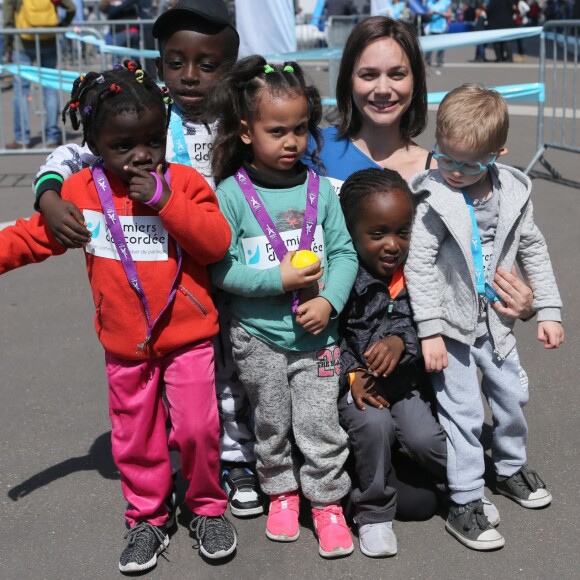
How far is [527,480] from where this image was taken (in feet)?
11.4

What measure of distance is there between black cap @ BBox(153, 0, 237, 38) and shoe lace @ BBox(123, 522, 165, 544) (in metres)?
1.81

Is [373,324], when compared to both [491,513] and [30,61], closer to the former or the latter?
[491,513]

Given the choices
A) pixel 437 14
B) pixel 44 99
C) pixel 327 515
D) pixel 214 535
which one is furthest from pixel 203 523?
pixel 437 14

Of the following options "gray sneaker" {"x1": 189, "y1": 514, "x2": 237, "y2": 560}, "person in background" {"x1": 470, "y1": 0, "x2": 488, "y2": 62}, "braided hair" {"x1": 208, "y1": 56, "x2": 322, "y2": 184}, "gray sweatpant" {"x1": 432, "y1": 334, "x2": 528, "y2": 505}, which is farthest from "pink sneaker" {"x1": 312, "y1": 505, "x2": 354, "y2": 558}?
"person in background" {"x1": 470, "y1": 0, "x2": 488, "y2": 62}

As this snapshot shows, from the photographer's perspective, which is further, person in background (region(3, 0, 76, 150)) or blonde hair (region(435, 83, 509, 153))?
person in background (region(3, 0, 76, 150))

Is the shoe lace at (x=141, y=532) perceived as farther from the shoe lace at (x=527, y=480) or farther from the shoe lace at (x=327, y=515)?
the shoe lace at (x=527, y=480)

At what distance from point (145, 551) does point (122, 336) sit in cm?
76

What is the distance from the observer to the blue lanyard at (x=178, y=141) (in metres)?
3.40

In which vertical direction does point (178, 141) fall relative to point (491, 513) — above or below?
above

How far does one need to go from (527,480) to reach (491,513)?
256 mm

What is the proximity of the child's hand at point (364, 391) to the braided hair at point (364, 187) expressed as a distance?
0.52 metres

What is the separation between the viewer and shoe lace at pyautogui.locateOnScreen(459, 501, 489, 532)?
10.5ft

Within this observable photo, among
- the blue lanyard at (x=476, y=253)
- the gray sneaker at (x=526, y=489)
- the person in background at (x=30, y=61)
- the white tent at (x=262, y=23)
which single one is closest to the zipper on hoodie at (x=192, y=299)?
the blue lanyard at (x=476, y=253)

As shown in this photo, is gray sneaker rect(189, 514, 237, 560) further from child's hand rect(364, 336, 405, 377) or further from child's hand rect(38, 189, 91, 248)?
child's hand rect(38, 189, 91, 248)
